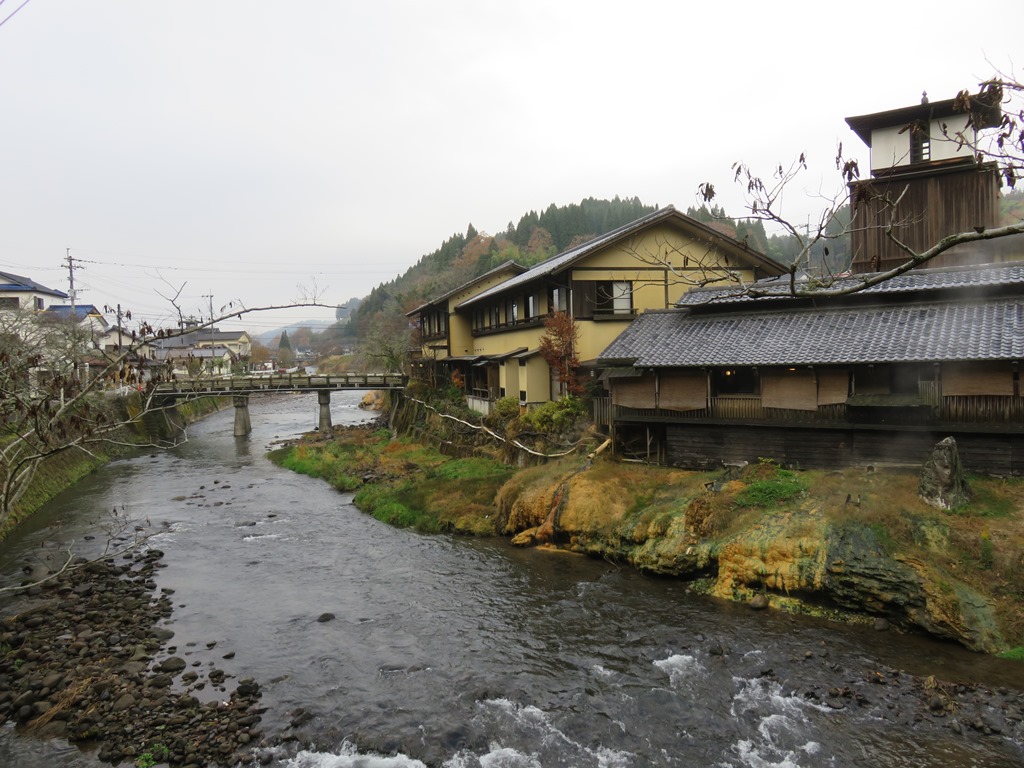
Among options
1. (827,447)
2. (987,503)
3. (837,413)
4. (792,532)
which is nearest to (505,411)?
(827,447)

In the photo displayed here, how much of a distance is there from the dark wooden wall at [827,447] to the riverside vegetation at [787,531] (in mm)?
479

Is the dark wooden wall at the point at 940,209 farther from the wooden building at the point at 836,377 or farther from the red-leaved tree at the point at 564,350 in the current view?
the red-leaved tree at the point at 564,350

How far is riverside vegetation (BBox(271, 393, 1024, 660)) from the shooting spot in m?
12.0

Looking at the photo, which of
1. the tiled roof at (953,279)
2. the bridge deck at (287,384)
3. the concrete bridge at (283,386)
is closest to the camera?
the tiled roof at (953,279)

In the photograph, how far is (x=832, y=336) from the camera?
17812 mm

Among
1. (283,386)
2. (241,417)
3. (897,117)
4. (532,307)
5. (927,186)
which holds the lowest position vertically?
(241,417)

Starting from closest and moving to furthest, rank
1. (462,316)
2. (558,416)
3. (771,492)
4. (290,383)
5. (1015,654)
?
(1015,654), (771,492), (558,416), (462,316), (290,383)

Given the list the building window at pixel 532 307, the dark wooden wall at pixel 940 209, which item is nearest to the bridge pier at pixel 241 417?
the building window at pixel 532 307

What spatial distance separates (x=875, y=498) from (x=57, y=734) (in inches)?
683

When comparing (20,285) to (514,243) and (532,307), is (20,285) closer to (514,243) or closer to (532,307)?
(532,307)

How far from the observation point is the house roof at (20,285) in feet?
166

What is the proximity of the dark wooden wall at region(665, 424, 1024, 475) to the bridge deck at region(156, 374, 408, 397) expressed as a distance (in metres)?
31.1

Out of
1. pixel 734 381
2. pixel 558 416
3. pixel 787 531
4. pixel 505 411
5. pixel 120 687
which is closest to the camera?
pixel 120 687

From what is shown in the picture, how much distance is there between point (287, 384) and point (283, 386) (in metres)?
1.56
